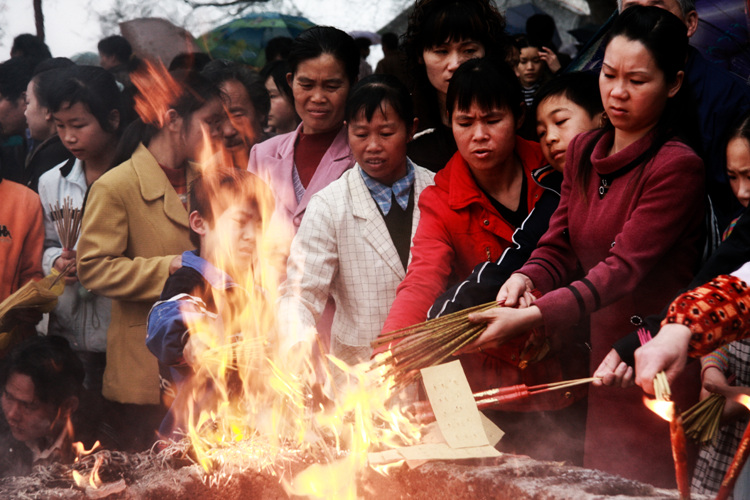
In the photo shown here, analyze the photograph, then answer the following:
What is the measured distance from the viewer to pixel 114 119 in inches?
163

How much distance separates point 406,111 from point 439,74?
279 mm

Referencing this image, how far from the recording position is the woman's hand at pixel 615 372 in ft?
7.36

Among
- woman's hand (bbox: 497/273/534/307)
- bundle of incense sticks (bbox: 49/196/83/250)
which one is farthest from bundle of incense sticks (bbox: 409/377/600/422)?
bundle of incense sticks (bbox: 49/196/83/250)

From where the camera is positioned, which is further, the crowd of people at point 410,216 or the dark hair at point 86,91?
the dark hair at point 86,91

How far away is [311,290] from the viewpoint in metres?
3.23

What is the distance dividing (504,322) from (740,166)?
1049mm

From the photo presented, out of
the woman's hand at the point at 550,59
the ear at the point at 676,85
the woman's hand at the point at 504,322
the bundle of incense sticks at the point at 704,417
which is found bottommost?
the bundle of incense sticks at the point at 704,417

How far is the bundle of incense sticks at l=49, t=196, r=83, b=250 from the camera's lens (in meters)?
4.06

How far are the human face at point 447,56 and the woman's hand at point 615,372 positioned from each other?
1592 millimetres

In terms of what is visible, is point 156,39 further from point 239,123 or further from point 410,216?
point 410,216

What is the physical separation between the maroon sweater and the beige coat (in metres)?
2.24

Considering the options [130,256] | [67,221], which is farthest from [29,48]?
[130,256]

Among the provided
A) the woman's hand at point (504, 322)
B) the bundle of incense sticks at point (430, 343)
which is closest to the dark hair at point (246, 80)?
the bundle of incense sticks at point (430, 343)

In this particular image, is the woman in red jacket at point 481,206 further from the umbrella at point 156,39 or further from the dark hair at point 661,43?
the umbrella at point 156,39
